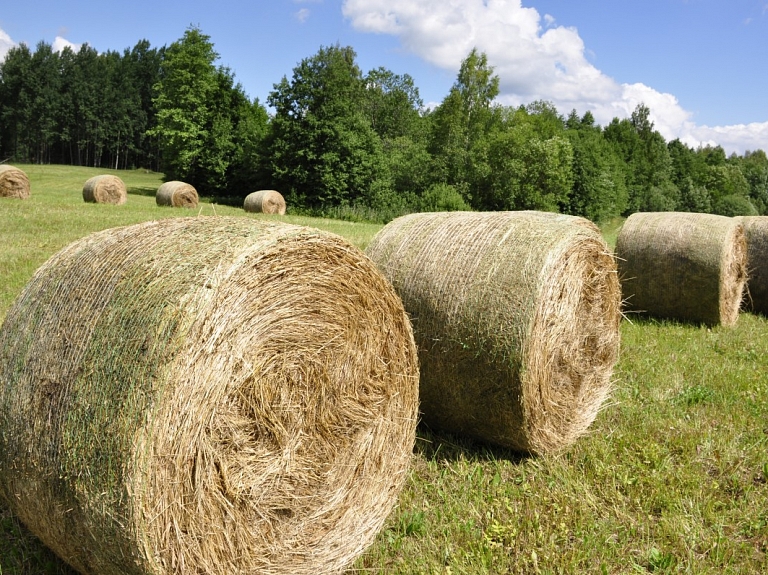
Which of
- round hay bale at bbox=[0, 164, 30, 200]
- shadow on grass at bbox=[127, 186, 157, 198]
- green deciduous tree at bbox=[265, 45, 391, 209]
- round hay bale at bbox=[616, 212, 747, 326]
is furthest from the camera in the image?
shadow on grass at bbox=[127, 186, 157, 198]

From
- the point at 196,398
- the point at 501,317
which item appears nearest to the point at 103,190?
the point at 501,317

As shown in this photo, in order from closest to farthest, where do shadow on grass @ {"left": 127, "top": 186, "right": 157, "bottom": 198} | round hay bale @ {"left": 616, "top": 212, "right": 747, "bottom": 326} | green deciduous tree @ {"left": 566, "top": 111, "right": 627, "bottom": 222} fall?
round hay bale @ {"left": 616, "top": 212, "right": 747, "bottom": 326} → shadow on grass @ {"left": 127, "top": 186, "right": 157, "bottom": 198} → green deciduous tree @ {"left": 566, "top": 111, "right": 627, "bottom": 222}

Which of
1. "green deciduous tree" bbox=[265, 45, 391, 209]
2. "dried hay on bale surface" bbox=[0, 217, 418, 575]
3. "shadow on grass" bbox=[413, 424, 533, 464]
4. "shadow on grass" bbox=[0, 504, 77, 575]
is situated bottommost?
"shadow on grass" bbox=[0, 504, 77, 575]

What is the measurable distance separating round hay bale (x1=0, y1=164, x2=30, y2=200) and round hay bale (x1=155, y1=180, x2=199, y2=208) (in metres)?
5.88

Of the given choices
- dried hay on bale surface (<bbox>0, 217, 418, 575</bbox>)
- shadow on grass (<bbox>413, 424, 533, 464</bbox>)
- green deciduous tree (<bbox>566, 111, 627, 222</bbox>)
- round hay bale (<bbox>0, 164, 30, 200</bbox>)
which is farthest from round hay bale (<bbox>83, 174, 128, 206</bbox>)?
green deciduous tree (<bbox>566, 111, 627, 222</bbox>)

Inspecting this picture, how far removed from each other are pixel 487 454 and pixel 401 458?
1.15 meters

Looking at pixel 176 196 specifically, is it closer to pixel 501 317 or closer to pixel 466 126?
pixel 501 317

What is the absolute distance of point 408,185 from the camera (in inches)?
1700

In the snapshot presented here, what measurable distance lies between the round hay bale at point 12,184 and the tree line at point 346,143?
15099mm

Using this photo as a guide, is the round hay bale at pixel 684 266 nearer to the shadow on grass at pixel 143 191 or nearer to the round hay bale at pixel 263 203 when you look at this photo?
the round hay bale at pixel 263 203

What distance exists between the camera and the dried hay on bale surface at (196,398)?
7.99 feet

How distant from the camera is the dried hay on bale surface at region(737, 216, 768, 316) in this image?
35.0 ft

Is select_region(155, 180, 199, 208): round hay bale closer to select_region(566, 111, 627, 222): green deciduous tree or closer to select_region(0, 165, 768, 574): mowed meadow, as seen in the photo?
select_region(0, 165, 768, 574): mowed meadow

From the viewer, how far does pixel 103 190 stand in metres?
23.5
